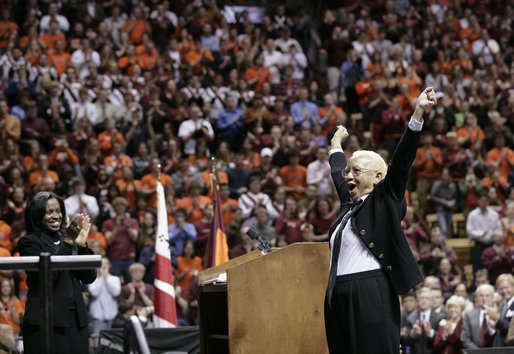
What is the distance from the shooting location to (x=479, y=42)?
15.9 metres

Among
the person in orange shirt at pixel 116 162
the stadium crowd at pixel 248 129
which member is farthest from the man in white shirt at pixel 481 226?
the person in orange shirt at pixel 116 162

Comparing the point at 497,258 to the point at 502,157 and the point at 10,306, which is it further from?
the point at 10,306

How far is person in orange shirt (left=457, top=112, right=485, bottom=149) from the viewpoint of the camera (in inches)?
530

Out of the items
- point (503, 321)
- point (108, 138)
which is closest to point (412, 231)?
point (503, 321)

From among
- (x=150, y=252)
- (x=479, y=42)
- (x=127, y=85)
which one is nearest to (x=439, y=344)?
(x=150, y=252)

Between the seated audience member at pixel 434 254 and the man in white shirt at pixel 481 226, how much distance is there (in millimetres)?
765

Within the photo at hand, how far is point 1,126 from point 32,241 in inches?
312

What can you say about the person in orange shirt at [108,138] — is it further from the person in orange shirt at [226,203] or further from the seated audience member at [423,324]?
the seated audience member at [423,324]

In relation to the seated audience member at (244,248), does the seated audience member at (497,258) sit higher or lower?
lower

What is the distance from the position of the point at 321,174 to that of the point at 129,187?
2.71 m

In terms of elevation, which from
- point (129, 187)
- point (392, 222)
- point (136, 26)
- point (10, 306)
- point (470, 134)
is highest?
point (136, 26)

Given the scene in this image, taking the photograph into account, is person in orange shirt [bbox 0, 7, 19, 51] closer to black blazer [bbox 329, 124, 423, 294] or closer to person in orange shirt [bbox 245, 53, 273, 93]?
person in orange shirt [bbox 245, 53, 273, 93]

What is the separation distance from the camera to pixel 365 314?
4.27 m

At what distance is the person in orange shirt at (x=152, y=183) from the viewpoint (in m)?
11.5
